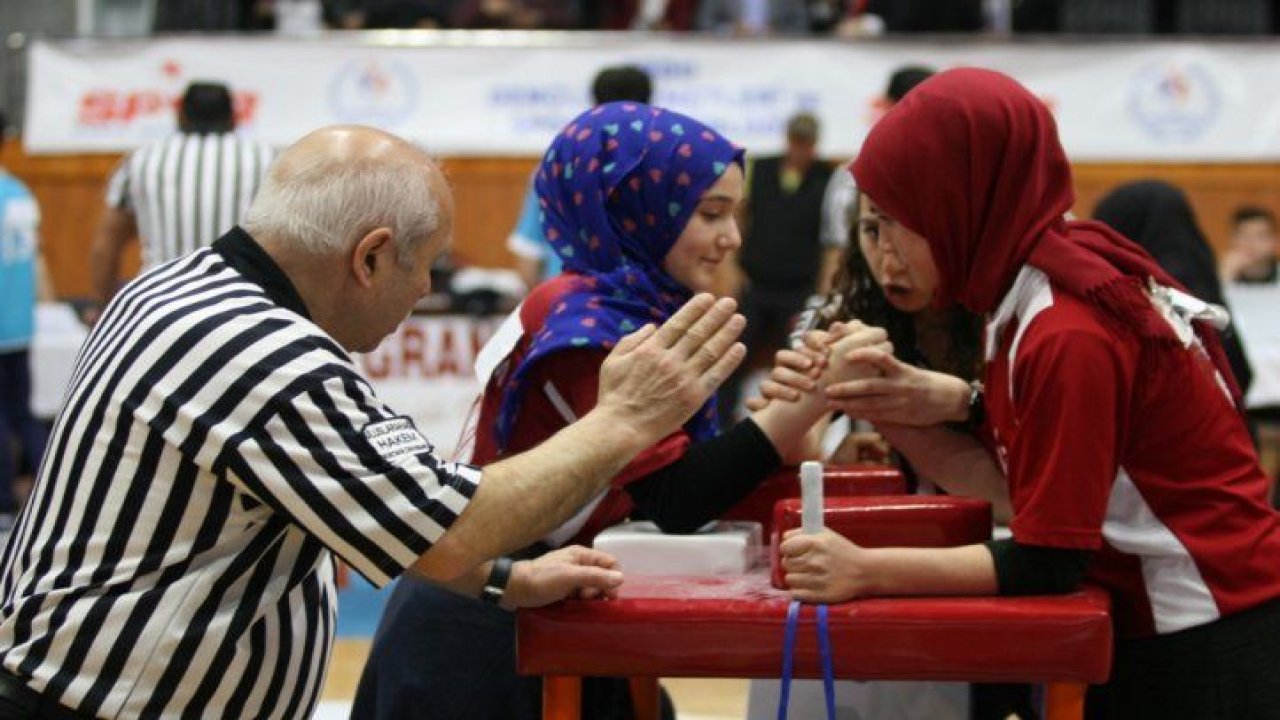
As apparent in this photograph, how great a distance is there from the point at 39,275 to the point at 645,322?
681 centimetres

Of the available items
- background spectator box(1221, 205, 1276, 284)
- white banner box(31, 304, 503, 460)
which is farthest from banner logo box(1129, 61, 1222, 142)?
white banner box(31, 304, 503, 460)

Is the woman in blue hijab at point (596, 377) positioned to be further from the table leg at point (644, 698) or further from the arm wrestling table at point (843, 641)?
the arm wrestling table at point (843, 641)

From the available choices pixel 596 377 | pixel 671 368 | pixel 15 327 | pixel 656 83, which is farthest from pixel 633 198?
pixel 656 83

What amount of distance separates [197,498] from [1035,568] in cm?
104

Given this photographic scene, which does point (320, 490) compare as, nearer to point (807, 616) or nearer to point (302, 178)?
point (302, 178)

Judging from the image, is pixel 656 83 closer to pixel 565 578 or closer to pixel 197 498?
pixel 565 578

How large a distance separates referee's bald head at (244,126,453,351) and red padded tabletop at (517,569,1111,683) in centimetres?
45

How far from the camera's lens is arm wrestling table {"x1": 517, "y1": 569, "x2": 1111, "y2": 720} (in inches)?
89.1

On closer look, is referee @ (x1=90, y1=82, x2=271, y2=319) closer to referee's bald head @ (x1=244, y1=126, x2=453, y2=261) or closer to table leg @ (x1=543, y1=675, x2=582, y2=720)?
referee's bald head @ (x1=244, y1=126, x2=453, y2=261)

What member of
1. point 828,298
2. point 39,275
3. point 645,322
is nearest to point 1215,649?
point 645,322

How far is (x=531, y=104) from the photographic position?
1014 centimetres

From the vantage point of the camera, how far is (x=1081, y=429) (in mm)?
2299

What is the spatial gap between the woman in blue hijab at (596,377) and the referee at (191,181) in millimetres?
3189

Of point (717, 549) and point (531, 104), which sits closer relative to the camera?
point (717, 549)
